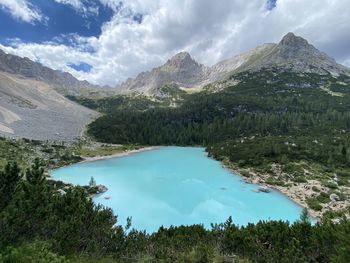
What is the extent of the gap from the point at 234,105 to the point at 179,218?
4382 inches

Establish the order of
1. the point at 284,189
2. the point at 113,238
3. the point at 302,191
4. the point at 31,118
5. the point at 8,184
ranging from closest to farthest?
the point at 8,184 < the point at 113,238 < the point at 302,191 < the point at 284,189 < the point at 31,118

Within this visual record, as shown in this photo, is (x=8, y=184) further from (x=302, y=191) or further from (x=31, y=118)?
(x=31, y=118)

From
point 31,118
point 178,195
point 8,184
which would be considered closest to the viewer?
point 8,184

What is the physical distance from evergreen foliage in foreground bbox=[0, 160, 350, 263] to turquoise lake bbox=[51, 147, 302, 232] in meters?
10.4

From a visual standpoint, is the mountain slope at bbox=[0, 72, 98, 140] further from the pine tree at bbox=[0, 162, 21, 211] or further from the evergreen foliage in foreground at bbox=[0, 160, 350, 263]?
the evergreen foliage in foreground at bbox=[0, 160, 350, 263]

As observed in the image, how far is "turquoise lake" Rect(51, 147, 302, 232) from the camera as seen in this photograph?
1196 inches

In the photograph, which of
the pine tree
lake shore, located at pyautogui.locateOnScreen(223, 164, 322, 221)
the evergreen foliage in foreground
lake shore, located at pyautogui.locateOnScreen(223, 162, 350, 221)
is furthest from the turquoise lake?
the pine tree

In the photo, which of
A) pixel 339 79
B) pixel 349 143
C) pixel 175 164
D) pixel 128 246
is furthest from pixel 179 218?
pixel 339 79

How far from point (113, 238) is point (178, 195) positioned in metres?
26.8

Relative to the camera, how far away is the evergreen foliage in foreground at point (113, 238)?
31.4 ft

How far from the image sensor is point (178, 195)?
3850cm

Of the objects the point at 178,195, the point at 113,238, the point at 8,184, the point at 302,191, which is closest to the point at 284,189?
the point at 302,191

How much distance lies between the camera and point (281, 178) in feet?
147

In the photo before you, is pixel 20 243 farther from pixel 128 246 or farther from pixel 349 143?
pixel 349 143
